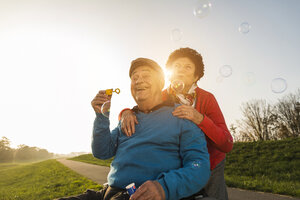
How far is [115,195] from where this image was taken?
4.72 ft

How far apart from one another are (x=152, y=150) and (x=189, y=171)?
0.38m

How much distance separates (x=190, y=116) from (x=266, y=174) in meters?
8.33

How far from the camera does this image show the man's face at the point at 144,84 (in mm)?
2021

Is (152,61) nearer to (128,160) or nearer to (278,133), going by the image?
(128,160)

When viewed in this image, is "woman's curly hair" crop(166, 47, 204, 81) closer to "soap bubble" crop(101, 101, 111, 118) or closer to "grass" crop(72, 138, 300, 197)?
"soap bubble" crop(101, 101, 111, 118)

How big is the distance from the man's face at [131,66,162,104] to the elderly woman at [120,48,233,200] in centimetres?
24

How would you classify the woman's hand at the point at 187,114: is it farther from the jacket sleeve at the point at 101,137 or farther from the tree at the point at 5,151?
the tree at the point at 5,151

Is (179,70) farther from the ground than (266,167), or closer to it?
farther from the ground

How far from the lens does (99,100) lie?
1.74 m

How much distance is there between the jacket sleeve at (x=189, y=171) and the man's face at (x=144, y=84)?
1.96 ft

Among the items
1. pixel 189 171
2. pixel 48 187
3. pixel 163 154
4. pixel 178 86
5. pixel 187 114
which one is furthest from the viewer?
pixel 48 187

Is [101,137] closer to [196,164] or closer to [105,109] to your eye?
[105,109]

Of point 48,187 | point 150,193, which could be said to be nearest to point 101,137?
point 150,193

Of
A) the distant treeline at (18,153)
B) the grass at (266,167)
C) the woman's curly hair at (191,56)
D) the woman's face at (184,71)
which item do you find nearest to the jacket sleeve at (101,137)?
the woman's face at (184,71)
